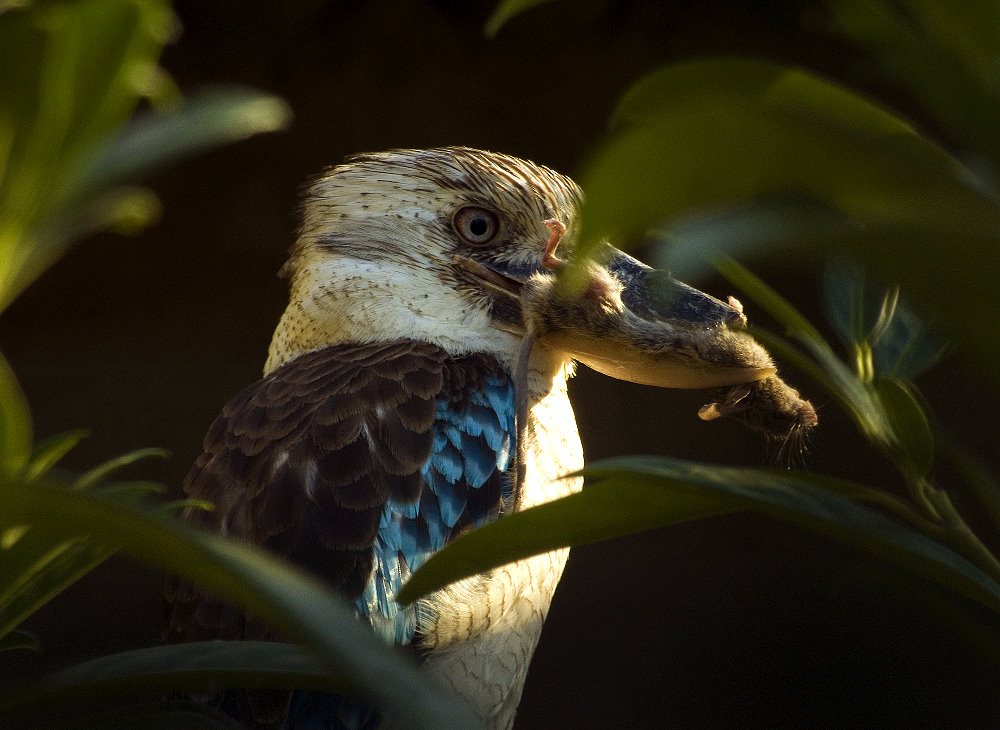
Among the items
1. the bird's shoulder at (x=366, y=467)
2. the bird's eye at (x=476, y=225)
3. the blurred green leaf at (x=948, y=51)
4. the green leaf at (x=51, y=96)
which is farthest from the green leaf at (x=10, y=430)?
the bird's eye at (x=476, y=225)

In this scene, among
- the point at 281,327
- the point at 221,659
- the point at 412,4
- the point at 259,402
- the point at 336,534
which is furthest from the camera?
the point at 412,4

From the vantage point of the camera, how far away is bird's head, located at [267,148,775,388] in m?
1.40

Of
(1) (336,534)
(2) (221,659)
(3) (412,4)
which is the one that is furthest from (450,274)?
(3) (412,4)

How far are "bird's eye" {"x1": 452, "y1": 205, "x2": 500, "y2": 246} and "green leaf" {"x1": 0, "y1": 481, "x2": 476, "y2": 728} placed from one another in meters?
1.17

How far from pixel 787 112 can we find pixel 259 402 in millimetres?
1092

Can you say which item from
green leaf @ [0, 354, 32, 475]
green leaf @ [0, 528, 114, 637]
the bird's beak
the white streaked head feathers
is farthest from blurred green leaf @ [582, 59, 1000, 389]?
the white streaked head feathers

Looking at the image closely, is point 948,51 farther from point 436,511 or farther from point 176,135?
point 436,511

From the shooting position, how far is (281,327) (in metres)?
1.66

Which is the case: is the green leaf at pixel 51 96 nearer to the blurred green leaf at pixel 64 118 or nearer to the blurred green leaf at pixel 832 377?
the blurred green leaf at pixel 64 118

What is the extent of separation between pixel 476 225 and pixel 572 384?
215cm

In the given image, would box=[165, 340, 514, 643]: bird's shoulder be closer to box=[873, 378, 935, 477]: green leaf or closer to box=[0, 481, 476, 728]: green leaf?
box=[873, 378, 935, 477]: green leaf

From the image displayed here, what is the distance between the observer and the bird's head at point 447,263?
140 centimetres

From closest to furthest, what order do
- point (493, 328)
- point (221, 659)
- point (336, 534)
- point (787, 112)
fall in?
point (787, 112)
point (221, 659)
point (336, 534)
point (493, 328)

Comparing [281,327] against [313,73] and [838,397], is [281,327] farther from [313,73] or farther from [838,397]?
[313,73]
